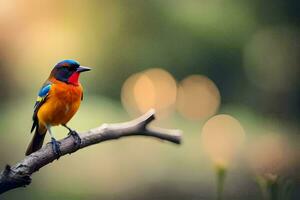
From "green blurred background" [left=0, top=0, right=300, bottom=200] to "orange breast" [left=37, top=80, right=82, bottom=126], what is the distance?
11.7ft

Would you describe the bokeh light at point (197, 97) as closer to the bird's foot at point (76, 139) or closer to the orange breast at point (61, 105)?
the orange breast at point (61, 105)

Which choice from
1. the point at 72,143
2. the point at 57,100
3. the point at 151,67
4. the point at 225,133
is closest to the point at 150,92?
the point at 151,67

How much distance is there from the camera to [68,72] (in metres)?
1.55

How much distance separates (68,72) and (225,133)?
14.5ft

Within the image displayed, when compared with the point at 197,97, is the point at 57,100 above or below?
above

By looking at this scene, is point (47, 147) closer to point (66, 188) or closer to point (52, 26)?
point (66, 188)

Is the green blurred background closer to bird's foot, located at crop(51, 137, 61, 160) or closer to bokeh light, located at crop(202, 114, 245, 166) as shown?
bokeh light, located at crop(202, 114, 245, 166)

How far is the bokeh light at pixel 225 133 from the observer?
5742 millimetres

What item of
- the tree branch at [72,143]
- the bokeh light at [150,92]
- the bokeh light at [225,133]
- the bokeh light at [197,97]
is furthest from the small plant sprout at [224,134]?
the tree branch at [72,143]

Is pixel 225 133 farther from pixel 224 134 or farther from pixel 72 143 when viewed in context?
pixel 72 143

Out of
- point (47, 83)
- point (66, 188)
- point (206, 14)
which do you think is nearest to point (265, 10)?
point (206, 14)

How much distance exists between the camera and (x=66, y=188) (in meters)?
5.32

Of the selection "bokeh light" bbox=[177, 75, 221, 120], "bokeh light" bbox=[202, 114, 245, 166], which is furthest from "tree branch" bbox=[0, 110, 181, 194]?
"bokeh light" bbox=[177, 75, 221, 120]

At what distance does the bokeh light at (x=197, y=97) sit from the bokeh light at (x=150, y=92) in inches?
4.1
